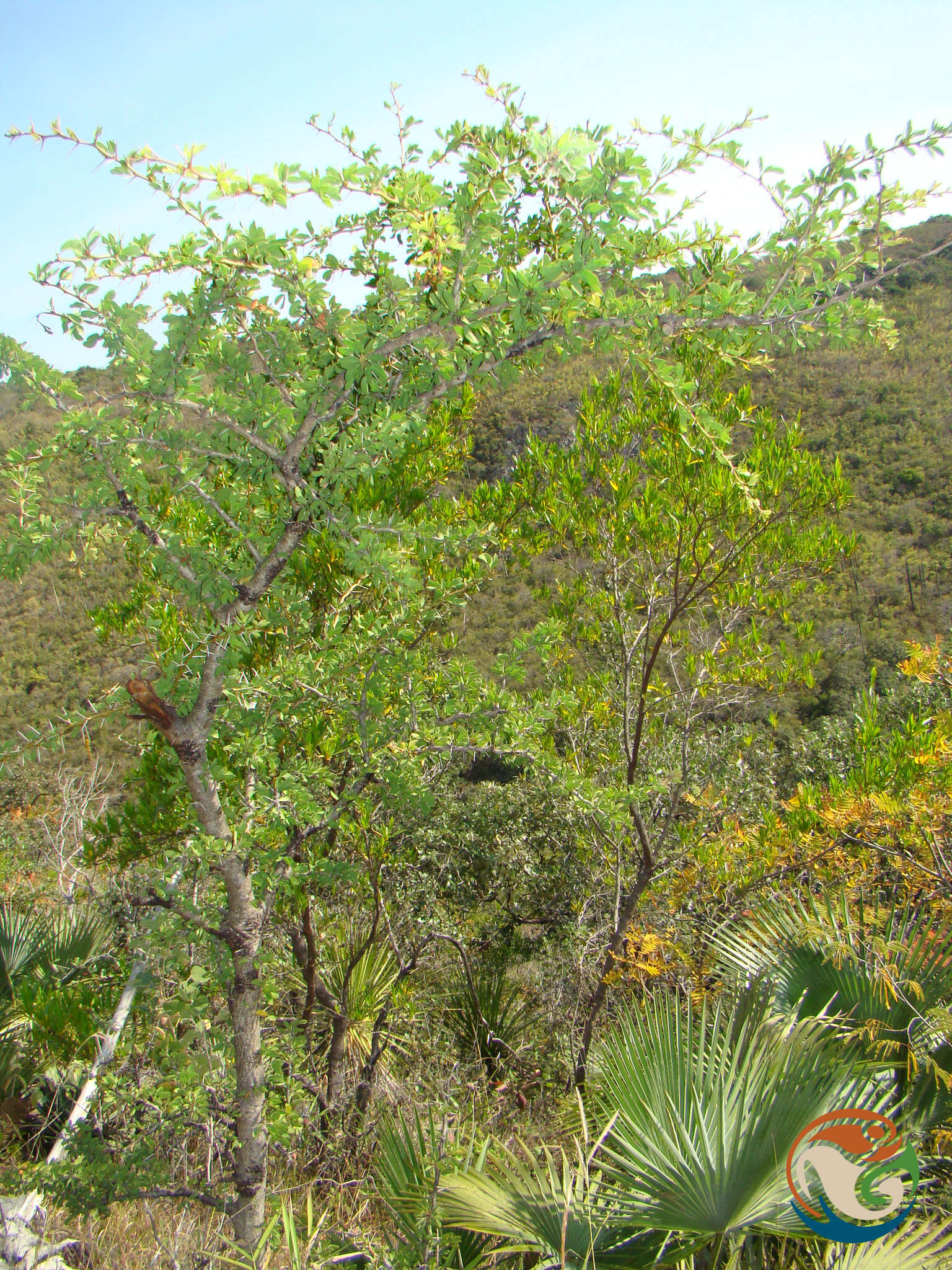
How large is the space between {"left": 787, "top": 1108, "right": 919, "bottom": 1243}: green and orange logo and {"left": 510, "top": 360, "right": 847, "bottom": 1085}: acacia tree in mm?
1535

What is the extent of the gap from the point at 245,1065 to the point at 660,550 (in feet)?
10.6

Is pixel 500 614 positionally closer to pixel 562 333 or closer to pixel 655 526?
pixel 655 526

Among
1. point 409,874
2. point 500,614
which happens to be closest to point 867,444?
point 500,614

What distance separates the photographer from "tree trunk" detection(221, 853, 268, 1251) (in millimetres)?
1944

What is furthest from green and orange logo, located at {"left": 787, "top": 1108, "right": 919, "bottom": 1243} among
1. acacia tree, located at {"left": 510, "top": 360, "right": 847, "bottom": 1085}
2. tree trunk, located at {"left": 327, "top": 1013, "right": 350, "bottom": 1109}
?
tree trunk, located at {"left": 327, "top": 1013, "right": 350, "bottom": 1109}

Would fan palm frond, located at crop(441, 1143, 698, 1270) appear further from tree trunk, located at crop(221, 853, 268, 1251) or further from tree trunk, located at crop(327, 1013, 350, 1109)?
tree trunk, located at crop(327, 1013, 350, 1109)

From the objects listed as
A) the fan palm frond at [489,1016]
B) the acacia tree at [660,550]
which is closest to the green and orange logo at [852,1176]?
the acacia tree at [660,550]

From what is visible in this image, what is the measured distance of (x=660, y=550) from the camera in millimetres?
4164

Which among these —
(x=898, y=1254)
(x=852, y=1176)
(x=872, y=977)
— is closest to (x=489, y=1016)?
(x=872, y=977)

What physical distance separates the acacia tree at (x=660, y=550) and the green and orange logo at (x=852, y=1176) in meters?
1.53

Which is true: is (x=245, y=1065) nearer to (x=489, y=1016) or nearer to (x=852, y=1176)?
(x=852, y=1176)

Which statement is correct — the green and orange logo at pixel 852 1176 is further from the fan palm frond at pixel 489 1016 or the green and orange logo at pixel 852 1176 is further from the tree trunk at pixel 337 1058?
the fan palm frond at pixel 489 1016

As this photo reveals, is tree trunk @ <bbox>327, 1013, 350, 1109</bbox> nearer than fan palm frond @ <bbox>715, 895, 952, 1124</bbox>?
No

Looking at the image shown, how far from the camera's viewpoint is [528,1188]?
2.12 meters
